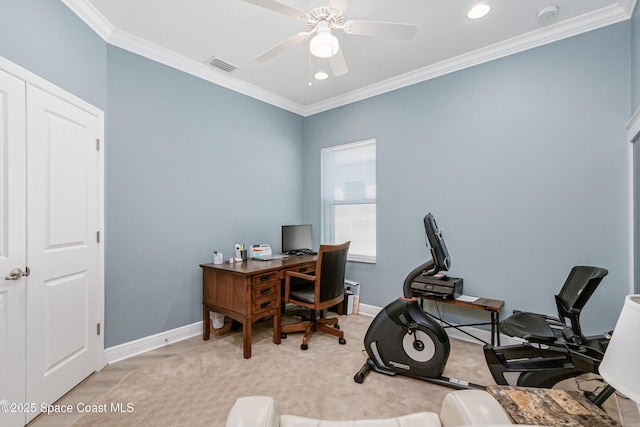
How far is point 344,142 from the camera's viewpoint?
13.5ft

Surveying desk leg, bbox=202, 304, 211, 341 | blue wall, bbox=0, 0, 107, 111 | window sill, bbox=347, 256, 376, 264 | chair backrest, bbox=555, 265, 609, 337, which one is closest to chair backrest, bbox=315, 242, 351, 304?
window sill, bbox=347, 256, 376, 264

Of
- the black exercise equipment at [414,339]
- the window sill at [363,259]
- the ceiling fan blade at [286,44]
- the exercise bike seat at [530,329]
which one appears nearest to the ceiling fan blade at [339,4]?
the ceiling fan blade at [286,44]

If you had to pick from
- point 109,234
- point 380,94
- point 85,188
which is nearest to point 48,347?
point 109,234

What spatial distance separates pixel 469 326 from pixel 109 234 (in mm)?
3560

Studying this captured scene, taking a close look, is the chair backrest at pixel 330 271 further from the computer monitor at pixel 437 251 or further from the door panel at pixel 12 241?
the door panel at pixel 12 241

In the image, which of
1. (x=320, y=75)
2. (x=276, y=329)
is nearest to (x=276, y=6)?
(x=320, y=75)

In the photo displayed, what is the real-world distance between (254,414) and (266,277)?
200 cm

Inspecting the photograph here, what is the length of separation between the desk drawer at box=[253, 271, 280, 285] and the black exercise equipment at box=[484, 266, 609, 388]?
1.90m

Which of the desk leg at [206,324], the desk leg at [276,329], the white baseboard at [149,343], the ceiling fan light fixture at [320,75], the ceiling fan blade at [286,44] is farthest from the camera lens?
the ceiling fan light fixture at [320,75]

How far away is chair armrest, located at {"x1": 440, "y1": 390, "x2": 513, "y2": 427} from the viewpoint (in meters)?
0.93

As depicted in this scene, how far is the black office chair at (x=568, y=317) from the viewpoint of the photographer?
1892 mm

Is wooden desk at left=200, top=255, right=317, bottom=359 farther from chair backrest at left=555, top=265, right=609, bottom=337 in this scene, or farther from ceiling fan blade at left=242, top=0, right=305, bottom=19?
chair backrest at left=555, top=265, right=609, bottom=337

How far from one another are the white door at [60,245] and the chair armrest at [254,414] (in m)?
1.81

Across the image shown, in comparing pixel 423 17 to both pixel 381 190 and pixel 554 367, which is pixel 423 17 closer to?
pixel 381 190
